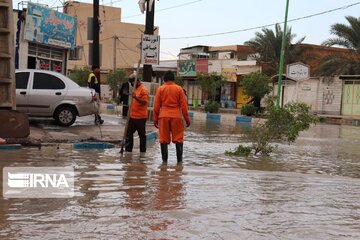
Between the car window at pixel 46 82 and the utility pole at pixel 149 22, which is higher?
the utility pole at pixel 149 22

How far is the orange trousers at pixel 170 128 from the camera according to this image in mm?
8258

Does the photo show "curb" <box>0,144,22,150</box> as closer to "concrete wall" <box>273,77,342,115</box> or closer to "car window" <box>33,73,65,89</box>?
"car window" <box>33,73,65,89</box>

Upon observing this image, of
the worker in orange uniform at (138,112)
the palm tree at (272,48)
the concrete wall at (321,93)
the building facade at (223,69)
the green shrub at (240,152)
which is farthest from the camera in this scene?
the building facade at (223,69)

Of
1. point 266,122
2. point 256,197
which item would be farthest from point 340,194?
point 266,122

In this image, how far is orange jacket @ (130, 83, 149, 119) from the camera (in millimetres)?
9570

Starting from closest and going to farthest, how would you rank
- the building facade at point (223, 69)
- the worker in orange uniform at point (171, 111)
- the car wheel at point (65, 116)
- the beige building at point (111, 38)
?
the worker in orange uniform at point (171, 111)
the car wheel at point (65, 116)
the building facade at point (223, 69)
the beige building at point (111, 38)

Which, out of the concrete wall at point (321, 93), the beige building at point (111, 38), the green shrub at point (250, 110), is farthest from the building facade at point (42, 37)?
the beige building at point (111, 38)

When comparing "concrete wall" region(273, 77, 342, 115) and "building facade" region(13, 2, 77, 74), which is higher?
"building facade" region(13, 2, 77, 74)

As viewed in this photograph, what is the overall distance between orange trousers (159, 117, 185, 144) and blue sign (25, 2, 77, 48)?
37.2 ft

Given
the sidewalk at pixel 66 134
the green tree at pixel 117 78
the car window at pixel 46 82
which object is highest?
the green tree at pixel 117 78

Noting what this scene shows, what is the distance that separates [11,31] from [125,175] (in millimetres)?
4225

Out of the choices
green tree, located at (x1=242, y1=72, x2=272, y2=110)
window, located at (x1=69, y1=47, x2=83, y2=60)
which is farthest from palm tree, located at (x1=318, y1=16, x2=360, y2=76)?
window, located at (x1=69, y1=47, x2=83, y2=60)

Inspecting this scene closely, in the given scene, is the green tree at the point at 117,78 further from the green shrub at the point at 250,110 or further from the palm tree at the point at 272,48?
the green shrub at the point at 250,110

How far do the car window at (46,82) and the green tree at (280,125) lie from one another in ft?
18.4
